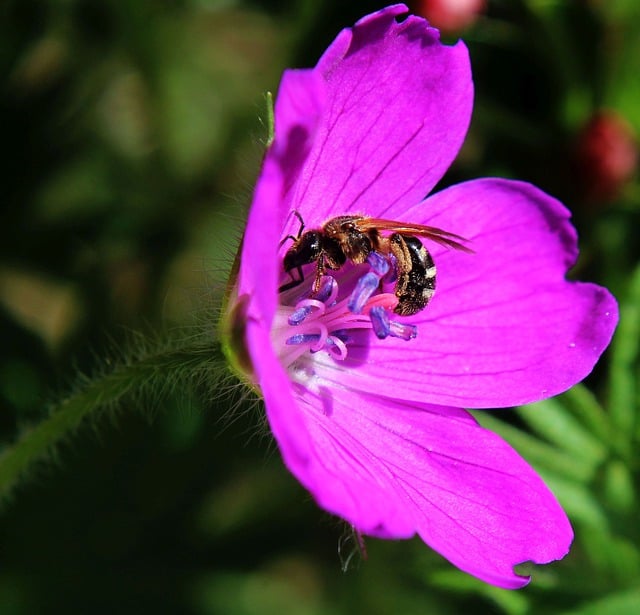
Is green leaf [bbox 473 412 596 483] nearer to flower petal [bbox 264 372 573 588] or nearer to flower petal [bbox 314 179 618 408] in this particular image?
flower petal [bbox 314 179 618 408]

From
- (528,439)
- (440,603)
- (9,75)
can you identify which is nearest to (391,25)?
(528,439)

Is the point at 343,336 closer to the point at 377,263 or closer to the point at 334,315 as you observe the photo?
the point at 334,315

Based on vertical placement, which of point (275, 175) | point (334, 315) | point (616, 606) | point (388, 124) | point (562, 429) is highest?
point (275, 175)

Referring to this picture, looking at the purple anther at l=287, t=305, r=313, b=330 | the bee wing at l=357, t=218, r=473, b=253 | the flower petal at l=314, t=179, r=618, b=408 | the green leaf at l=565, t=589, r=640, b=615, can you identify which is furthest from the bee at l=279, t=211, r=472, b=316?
the green leaf at l=565, t=589, r=640, b=615

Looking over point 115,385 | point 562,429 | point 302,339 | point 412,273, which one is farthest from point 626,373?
point 115,385

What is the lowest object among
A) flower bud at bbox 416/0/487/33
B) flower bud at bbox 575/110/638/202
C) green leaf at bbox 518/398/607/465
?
green leaf at bbox 518/398/607/465

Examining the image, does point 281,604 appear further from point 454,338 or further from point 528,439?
point 454,338
